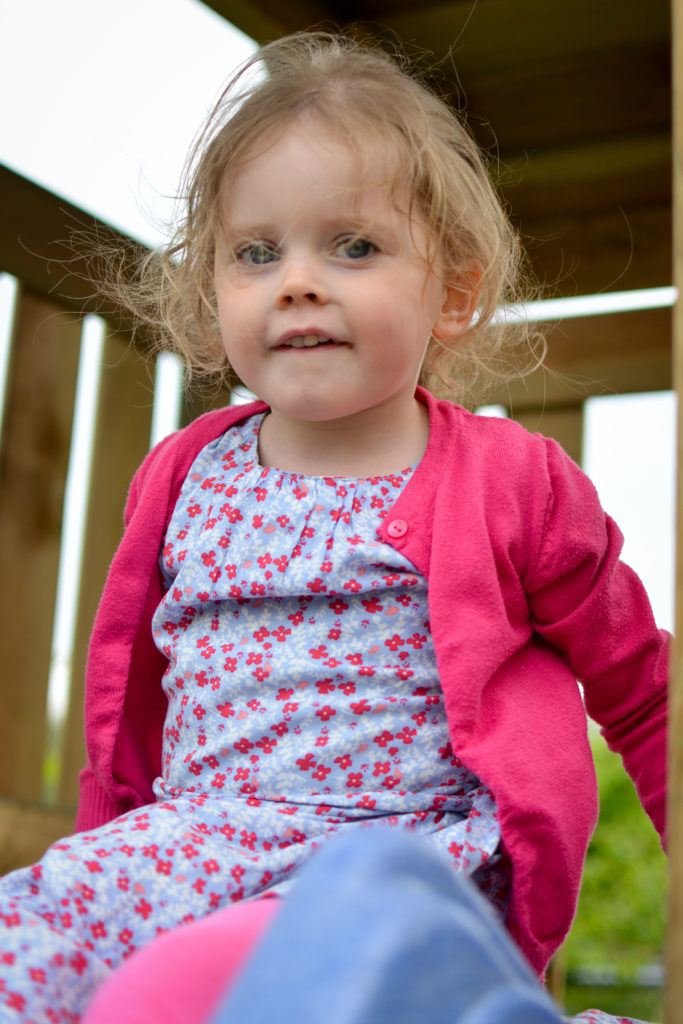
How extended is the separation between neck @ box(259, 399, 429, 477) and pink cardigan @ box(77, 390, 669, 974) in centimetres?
3

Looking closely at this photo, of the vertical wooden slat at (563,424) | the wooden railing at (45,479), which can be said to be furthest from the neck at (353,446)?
the vertical wooden slat at (563,424)

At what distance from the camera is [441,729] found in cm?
117

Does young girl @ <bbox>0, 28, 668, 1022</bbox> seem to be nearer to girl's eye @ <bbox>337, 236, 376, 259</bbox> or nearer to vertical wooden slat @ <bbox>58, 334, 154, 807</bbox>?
girl's eye @ <bbox>337, 236, 376, 259</bbox>

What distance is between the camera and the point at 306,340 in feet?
3.96

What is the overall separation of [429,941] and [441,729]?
1.97 feet

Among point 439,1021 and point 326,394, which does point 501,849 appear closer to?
point 326,394

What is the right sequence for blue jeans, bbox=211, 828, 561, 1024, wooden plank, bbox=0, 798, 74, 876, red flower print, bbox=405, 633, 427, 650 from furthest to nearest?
wooden plank, bbox=0, 798, 74, 876 → red flower print, bbox=405, 633, 427, 650 → blue jeans, bbox=211, 828, 561, 1024

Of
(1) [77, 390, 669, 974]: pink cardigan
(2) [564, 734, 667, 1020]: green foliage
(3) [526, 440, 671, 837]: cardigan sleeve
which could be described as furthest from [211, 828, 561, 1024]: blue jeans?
(2) [564, 734, 667, 1020]: green foliage

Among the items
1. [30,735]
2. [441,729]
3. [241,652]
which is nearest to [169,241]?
[241,652]

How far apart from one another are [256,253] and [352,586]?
34cm

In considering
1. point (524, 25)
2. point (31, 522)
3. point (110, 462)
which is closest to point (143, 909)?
point (31, 522)

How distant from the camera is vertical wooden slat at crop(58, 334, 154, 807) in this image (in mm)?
2486

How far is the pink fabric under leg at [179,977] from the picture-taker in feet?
2.19

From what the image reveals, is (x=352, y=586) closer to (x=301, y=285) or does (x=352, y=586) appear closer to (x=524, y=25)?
(x=301, y=285)
